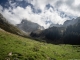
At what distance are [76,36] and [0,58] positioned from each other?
138 metres

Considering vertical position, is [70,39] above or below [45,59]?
above

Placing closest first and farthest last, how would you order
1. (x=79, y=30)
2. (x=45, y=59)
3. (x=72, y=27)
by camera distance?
1. (x=45, y=59)
2. (x=79, y=30)
3. (x=72, y=27)

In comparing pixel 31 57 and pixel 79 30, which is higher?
pixel 79 30

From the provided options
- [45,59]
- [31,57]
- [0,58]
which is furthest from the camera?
[45,59]

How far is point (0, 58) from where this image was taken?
2930cm

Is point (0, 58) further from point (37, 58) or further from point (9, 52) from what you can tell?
point (37, 58)

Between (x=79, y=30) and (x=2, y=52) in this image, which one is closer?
(x=2, y=52)

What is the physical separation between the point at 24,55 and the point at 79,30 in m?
149

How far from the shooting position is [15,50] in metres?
33.8

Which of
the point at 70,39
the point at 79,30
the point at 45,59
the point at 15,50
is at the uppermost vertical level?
the point at 79,30

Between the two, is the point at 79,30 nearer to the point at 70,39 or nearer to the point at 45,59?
the point at 70,39

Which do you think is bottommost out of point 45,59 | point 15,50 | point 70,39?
point 45,59

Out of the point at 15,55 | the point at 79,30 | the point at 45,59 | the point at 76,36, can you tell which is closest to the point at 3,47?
the point at 15,55

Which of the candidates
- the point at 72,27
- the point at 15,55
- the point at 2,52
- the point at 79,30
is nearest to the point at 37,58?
the point at 15,55
